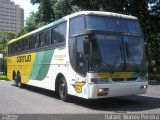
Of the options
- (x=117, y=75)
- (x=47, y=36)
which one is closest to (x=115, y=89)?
(x=117, y=75)

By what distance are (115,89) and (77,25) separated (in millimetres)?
2843

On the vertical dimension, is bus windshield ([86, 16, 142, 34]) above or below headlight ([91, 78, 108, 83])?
above

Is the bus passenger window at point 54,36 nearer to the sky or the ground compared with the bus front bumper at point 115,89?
nearer to the sky

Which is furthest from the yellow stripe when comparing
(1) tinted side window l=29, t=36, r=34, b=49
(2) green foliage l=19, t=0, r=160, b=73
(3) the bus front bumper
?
(2) green foliage l=19, t=0, r=160, b=73

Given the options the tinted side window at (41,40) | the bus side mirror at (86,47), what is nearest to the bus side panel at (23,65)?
the tinted side window at (41,40)

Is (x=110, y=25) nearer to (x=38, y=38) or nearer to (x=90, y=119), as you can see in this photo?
(x=90, y=119)

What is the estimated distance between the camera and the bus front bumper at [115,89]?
11.1m

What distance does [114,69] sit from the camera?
11539 millimetres

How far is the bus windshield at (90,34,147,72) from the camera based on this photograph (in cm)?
1132

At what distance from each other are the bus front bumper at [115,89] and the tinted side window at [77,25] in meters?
Answer: 2.20

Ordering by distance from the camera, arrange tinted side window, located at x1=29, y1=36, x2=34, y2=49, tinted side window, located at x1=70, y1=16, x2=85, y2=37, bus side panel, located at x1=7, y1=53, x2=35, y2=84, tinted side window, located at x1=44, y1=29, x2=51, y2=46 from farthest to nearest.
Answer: bus side panel, located at x1=7, y1=53, x2=35, y2=84, tinted side window, located at x1=29, y1=36, x2=34, y2=49, tinted side window, located at x1=44, y1=29, x2=51, y2=46, tinted side window, located at x1=70, y1=16, x2=85, y2=37

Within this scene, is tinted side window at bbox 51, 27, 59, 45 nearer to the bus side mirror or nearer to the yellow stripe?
the bus side mirror

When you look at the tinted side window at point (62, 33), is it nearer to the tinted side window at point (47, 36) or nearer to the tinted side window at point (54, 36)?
the tinted side window at point (54, 36)

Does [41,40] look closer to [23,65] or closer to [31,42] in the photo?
[31,42]
